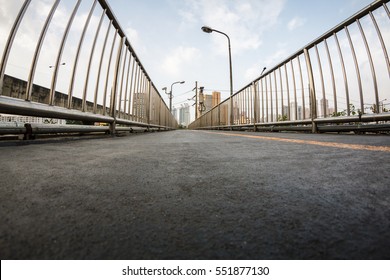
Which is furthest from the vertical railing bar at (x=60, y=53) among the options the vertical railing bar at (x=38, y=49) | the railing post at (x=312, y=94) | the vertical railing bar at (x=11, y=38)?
the railing post at (x=312, y=94)

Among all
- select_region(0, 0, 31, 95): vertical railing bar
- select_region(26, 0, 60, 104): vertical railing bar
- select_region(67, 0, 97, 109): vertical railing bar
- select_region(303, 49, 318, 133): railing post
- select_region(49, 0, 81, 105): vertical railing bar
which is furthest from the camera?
select_region(303, 49, 318, 133): railing post

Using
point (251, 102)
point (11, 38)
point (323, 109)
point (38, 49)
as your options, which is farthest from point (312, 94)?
point (11, 38)

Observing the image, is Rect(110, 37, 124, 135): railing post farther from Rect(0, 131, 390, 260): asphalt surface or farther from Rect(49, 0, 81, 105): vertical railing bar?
Rect(0, 131, 390, 260): asphalt surface

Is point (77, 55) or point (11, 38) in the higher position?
point (77, 55)

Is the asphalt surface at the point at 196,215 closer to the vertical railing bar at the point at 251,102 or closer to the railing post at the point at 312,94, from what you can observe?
the railing post at the point at 312,94

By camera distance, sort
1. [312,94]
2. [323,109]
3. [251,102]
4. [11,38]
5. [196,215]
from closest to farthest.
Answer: [196,215] < [11,38] < [323,109] < [312,94] < [251,102]

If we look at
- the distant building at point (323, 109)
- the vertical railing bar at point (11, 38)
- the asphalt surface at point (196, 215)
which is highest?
the vertical railing bar at point (11, 38)

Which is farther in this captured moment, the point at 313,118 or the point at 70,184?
the point at 313,118

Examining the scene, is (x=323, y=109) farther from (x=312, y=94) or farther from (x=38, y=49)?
(x=38, y=49)

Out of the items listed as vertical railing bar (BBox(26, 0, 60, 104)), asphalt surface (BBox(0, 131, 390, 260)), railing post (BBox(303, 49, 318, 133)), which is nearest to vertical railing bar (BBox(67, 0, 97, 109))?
vertical railing bar (BBox(26, 0, 60, 104))

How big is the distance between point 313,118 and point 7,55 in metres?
3.97
